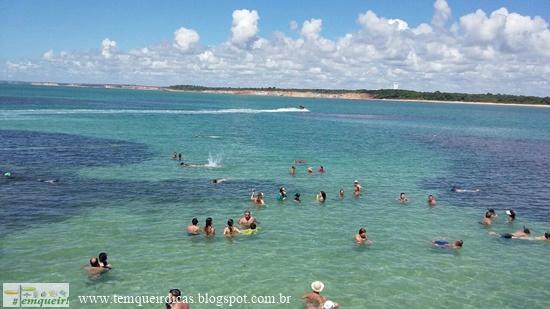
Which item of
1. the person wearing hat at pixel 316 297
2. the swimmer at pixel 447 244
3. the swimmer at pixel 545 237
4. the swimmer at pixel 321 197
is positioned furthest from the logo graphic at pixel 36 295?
the swimmer at pixel 545 237

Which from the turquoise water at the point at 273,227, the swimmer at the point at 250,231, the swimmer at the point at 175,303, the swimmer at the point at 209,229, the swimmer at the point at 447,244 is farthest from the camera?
the swimmer at the point at 250,231

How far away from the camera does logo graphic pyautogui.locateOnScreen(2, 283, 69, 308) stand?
17.0 metres

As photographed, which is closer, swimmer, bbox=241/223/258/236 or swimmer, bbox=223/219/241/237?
swimmer, bbox=223/219/241/237

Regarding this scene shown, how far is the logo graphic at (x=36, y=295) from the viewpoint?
17000mm

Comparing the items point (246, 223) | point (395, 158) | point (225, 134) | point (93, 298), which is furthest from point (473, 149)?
point (93, 298)

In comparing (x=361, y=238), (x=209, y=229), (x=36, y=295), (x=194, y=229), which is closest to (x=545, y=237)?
(x=361, y=238)

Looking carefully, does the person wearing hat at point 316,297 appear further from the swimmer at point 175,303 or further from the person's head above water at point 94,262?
the person's head above water at point 94,262

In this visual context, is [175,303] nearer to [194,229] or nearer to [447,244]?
[194,229]

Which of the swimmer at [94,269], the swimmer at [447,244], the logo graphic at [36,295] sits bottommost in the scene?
the logo graphic at [36,295]

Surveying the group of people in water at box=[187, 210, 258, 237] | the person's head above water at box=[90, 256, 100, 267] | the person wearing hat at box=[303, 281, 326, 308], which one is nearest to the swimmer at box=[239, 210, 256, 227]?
the group of people in water at box=[187, 210, 258, 237]

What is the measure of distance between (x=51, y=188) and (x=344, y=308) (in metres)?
24.5

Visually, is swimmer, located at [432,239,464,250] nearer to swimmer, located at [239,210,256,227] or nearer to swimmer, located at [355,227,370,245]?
swimmer, located at [355,227,370,245]

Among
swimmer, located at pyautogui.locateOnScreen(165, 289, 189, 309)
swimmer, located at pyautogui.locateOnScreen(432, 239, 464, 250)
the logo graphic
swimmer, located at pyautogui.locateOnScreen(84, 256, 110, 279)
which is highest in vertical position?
swimmer, located at pyautogui.locateOnScreen(165, 289, 189, 309)

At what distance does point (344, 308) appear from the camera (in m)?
17.2
